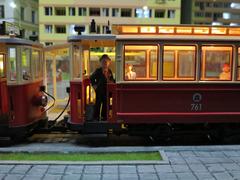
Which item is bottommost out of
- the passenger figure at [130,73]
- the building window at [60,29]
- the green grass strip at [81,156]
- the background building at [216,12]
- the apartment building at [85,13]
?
the green grass strip at [81,156]

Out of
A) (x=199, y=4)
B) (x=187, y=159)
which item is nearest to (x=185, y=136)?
(x=187, y=159)

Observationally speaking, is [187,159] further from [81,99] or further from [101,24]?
[101,24]

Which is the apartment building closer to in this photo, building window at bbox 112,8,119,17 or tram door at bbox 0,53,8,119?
building window at bbox 112,8,119,17

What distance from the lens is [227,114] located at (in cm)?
892

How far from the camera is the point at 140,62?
8.64 metres

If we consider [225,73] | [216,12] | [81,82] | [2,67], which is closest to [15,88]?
[2,67]

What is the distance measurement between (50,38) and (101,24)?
23.9ft

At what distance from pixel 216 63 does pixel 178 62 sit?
0.93m

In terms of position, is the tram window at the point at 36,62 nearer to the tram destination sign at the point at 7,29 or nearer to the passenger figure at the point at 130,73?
the tram destination sign at the point at 7,29

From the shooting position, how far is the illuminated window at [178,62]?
867 cm

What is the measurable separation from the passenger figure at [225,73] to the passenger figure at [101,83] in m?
2.62

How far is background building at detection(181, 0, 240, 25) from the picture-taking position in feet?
214

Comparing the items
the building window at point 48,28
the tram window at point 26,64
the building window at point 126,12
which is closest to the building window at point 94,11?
the building window at point 126,12

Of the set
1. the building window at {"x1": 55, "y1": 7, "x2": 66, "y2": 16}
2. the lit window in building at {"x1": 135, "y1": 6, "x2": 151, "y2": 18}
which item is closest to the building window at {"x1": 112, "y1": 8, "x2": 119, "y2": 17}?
the lit window in building at {"x1": 135, "y1": 6, "x2": 151, "y2": 18}
